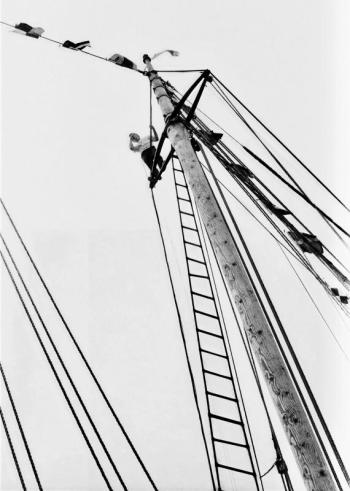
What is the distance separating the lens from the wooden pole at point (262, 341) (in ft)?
6.88

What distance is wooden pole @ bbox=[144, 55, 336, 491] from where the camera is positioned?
2.10 m

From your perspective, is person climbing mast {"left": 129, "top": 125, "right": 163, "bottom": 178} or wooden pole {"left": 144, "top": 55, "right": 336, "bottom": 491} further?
person climbing mast {"left": 129, "top": 125, "right": 163, "bottom": 178}

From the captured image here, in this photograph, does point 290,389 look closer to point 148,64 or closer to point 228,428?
point 148,64

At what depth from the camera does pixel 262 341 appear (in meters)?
2.51

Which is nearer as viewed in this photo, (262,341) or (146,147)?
(262,341)

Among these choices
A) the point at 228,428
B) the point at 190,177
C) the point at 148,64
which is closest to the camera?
the point at 190,177

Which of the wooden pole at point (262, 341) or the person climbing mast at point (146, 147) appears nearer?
the wooden pole at point (262, 341)

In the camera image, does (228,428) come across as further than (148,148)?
Yes

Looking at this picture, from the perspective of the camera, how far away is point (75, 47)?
19.6 feet

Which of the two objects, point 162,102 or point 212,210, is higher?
point 162,102

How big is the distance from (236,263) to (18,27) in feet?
17.7

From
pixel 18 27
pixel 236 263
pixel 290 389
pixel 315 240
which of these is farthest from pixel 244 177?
pixel 18 27

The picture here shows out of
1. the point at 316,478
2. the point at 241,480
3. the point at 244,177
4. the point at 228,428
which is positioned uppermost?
the point at 244,177

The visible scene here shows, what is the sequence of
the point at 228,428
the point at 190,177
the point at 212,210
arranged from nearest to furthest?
the point at 212,210 → the point at 190,177 → the point at 228,428
